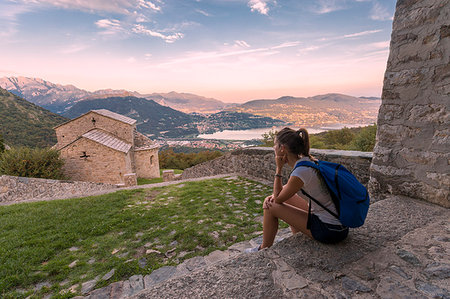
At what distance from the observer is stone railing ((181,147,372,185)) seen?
3.98 metres

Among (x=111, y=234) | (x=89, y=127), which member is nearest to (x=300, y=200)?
(x=111, y=234)

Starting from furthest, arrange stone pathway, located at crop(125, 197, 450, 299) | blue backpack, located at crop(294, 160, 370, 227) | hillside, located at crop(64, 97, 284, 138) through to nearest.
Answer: hillside, located at crop(64, 97, 284, 138) → blue backpack, located at crop(294, 160, 370, 227) → stone pathway, located at crop(125, 197, 450, 299)

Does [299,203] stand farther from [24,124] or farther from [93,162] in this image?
[24,124]

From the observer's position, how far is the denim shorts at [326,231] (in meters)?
1.83

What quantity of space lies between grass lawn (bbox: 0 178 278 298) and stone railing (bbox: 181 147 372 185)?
104 cm

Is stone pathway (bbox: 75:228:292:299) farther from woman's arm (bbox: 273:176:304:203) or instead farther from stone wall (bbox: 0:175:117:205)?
stone wall (bbox: 0:175:117:205)

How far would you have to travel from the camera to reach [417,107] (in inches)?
104

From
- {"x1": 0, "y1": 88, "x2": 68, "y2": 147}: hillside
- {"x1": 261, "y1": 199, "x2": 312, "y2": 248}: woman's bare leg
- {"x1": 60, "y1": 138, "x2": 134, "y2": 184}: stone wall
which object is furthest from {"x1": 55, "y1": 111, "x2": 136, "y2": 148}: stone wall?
{"x1": 261, "y1": 199, "x2": 312, "y2": 248}: woman's bare leg

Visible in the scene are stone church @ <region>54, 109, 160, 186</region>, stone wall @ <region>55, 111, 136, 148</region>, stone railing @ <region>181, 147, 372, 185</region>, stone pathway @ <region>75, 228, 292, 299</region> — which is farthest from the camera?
stone wall @ <region>55, 111, 136, 148</region>

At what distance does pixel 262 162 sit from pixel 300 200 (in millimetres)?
4409

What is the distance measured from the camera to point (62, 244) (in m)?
3.50

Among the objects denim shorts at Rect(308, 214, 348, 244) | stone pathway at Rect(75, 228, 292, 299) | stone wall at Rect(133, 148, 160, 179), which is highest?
denim shorts at Rect(308, 214, 348, 244)

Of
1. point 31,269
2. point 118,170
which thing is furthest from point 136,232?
point 118,170

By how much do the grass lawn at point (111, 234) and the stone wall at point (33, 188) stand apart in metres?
2.61
